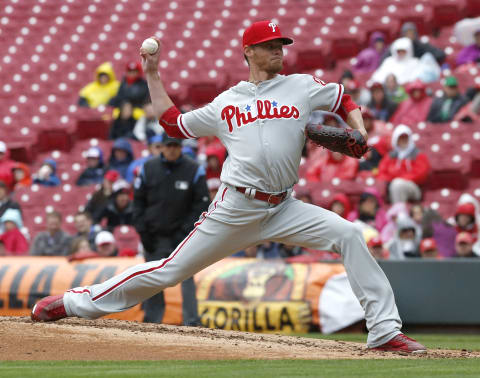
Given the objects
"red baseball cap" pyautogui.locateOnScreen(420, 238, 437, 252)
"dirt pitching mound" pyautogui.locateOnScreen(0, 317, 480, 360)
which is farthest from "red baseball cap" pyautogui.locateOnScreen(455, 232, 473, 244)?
"dirt pitching mound" pyautogui.locateOnScreen(0, 317, 480, 360)

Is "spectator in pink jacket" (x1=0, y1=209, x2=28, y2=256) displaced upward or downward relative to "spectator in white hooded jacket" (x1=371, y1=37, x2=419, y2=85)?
downward

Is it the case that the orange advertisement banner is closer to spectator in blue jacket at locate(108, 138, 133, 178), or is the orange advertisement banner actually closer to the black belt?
spectator in blue jacket at locate(108, 138, 133, 178)

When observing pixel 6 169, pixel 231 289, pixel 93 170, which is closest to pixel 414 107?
pixel 93 170

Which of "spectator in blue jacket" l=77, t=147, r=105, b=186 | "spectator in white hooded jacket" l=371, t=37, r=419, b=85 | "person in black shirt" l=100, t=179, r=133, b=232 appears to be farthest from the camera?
"spectator in white hooded jacket" l=371, t=37, r=419, b=85

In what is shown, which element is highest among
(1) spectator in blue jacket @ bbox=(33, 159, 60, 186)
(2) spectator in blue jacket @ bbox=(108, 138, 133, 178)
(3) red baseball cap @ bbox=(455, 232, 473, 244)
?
(2) spectator in blue jacket @ bbox=(108, 138, 133, 178)

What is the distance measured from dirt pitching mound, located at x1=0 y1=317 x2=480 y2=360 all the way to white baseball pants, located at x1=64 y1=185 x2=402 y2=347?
301 mm

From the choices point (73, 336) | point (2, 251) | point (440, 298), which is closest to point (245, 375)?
point (73, 336)

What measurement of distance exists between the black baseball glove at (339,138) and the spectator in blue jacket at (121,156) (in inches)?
329

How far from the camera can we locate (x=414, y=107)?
45.7 feet

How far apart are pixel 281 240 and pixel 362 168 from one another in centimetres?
702

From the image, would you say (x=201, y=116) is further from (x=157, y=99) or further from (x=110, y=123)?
(x=110, y=123)

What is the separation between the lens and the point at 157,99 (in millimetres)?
6160

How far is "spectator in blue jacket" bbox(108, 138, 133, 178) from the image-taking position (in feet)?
46.0

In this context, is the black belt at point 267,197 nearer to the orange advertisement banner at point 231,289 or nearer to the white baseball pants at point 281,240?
the white baseball pants at point 281,240
